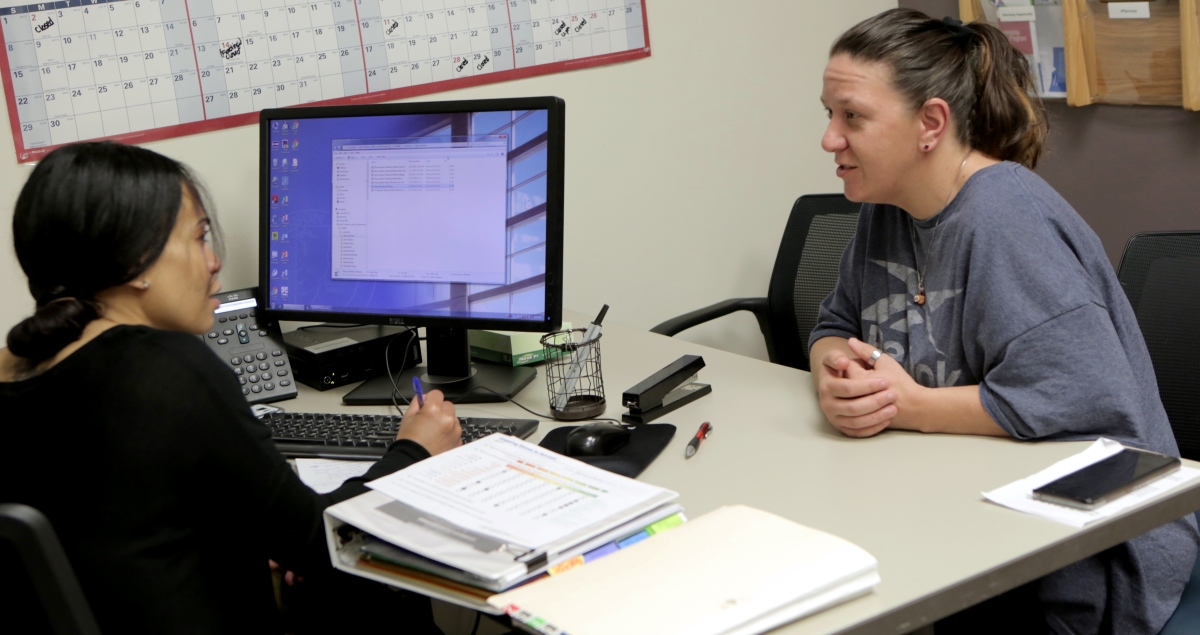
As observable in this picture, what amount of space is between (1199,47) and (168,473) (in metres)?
2.16

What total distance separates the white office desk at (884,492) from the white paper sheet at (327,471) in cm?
23

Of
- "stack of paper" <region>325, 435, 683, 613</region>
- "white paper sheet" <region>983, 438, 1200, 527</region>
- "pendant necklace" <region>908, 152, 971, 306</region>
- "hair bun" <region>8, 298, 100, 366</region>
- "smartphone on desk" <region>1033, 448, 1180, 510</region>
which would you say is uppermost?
"hair bun" <region>8, 298, 100, 366</region>

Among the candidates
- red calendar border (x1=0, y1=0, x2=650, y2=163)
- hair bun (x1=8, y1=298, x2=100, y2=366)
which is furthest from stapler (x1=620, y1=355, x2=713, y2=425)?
red calendar border (x1=0, y1=0, x2=650, y2=163)

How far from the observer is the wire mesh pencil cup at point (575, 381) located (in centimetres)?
162

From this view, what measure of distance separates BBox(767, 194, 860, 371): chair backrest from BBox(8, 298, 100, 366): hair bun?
5.21 feet

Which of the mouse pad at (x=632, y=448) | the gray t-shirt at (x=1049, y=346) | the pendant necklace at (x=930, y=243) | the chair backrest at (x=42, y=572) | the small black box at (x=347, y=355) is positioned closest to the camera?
the chair backrest at (x=42, y=572)

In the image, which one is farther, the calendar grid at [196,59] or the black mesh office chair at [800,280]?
the black mesh office chair at [800,280]

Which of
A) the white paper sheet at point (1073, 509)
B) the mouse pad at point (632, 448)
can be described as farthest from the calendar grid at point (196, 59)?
the white paper sheet at point (1073, 509)

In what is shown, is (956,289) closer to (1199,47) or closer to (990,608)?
(990,608)

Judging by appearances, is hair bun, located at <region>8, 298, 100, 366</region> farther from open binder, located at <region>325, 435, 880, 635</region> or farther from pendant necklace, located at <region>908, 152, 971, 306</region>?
pendant necklace, located at <region>908, 152, 971, 306</region>

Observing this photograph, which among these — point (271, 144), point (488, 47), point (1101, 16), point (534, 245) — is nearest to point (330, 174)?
point (271, 144)

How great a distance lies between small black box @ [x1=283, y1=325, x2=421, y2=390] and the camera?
1.88m

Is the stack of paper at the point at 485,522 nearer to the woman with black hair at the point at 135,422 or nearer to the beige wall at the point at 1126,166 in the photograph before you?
the woman with black hair at the point at 135,422

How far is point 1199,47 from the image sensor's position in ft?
7.06
